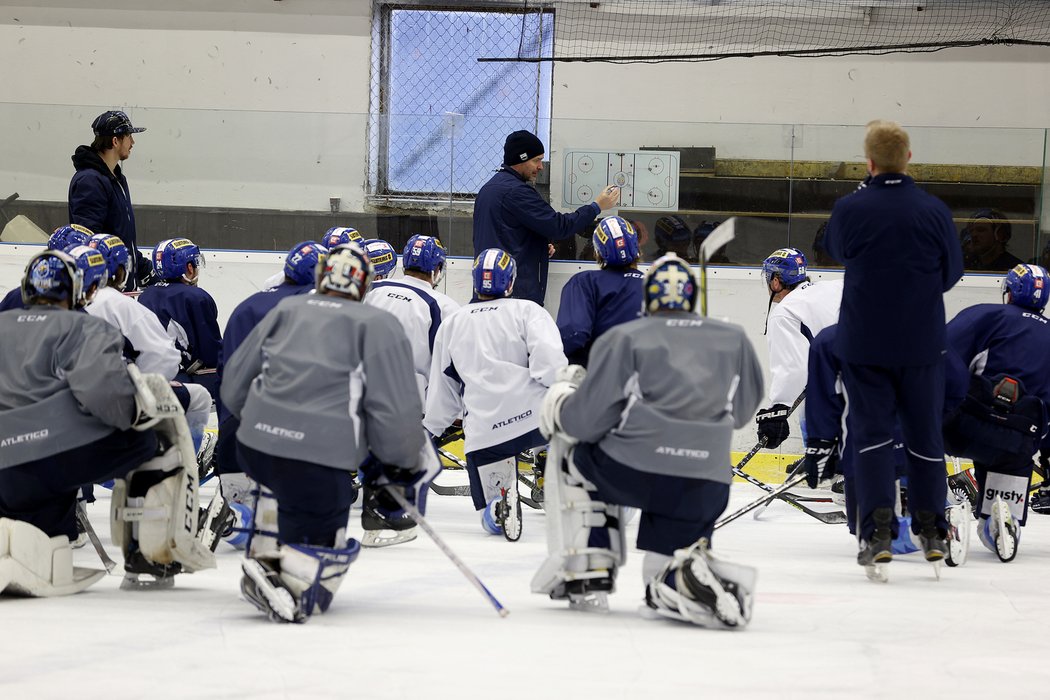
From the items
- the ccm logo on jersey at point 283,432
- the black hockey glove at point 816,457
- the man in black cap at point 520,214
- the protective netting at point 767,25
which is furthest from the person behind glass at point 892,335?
the protective netting at point 767,25

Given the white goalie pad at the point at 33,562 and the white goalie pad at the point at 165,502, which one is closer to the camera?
the white goalie pad at the point at 33,562

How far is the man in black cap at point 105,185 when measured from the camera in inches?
283

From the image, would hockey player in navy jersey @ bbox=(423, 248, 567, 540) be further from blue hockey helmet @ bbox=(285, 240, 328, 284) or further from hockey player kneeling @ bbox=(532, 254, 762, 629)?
hockey player kneeling @ bbox=(532, 254, 762, 629)

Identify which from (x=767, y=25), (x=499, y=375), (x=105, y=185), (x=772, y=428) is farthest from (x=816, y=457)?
(x=767, y=25)

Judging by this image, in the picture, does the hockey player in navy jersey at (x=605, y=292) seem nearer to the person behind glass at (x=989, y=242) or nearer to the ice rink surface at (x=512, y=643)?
the ice rink surface at (x=512, y=643)

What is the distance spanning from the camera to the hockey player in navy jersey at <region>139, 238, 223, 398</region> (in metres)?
6.51

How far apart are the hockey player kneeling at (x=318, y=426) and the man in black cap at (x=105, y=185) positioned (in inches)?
138

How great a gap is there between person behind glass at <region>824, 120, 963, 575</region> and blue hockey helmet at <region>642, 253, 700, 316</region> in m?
1.07

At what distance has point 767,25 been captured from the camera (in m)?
11.4

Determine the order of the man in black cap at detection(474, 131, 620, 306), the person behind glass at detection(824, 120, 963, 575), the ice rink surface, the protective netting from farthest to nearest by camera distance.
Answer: the protective netting, the man in black cap at detection(474, 131, 620, 306), the person behind glass at detection(824, 120, 963, 575), the ice rink surface

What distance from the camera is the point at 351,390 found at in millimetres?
3836

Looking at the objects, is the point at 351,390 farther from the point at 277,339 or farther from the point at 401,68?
the point at 401,68

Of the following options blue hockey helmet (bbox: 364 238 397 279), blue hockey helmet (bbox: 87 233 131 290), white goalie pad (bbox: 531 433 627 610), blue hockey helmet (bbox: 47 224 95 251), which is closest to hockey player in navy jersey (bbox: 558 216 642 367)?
blue hockey helmet (bbox: 364 238 397 279)

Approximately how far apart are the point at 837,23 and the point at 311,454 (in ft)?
28.8
